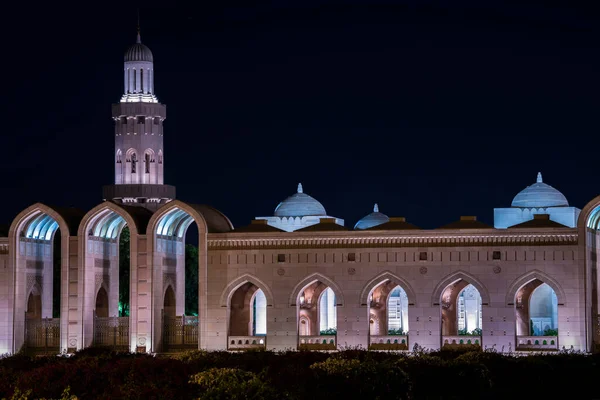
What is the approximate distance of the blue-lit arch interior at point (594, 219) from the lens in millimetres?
44312

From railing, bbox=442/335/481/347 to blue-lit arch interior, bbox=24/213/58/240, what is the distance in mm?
16535

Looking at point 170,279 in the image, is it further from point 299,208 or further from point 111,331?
point 299,208

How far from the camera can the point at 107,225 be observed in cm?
4928

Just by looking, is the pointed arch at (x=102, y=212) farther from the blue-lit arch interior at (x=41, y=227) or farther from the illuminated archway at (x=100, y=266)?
the blue-lit arch interior at (x=41, y=227)

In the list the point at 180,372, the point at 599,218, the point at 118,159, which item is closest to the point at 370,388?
the point at 180,372

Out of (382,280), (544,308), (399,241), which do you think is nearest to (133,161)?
(382,280)

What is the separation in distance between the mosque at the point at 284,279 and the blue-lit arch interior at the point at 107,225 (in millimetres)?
79

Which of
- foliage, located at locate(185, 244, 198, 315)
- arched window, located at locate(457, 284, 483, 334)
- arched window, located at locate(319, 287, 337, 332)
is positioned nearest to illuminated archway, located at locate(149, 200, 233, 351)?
arched window, located at locate(319, 287, 337, 332)

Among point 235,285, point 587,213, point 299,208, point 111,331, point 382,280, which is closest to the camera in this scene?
point 587,213

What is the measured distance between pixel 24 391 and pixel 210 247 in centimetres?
2027

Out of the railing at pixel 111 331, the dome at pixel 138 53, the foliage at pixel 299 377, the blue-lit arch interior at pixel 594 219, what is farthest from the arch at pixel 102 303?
the blue-lit arch interior at pixel 594 219

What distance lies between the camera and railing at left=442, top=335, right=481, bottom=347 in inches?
1763

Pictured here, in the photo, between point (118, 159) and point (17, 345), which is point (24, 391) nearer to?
point (17, 345)

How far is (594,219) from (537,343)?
5.12 meters
